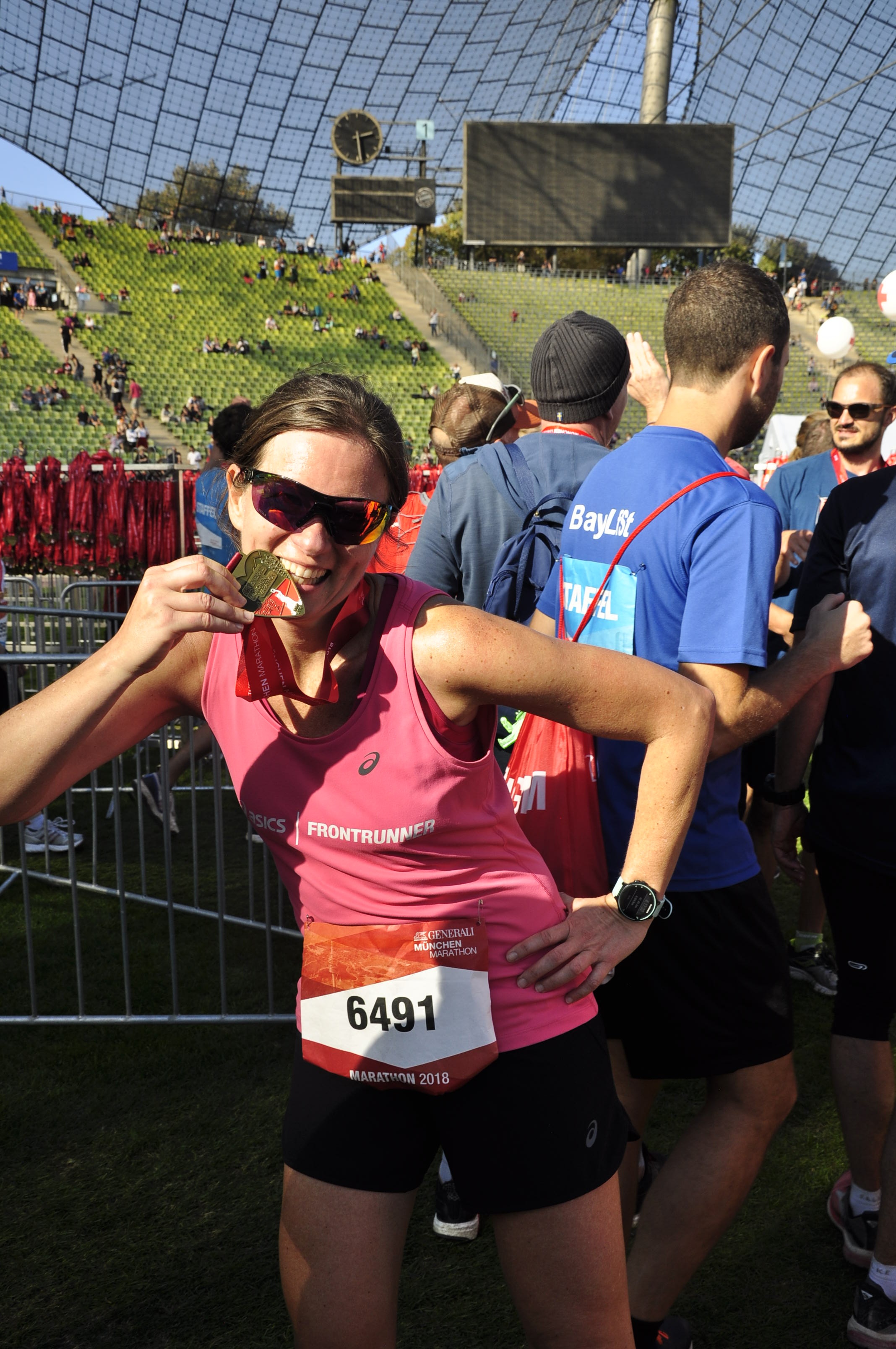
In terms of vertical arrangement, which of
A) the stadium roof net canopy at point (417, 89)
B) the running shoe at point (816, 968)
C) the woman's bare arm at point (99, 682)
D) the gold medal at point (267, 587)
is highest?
the stadium roof net canopy at point (417, 89)

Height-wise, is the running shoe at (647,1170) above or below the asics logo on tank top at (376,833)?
below

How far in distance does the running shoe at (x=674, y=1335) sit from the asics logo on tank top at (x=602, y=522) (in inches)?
64.1

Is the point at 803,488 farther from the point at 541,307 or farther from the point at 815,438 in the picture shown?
the point at 541,307

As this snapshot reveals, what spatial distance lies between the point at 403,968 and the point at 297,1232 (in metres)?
0.43

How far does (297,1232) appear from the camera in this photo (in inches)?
59.3

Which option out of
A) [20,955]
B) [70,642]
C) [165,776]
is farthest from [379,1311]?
[70,642]

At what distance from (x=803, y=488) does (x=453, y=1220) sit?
11.1ft

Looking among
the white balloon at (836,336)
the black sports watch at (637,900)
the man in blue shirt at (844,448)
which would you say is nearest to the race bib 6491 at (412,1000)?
the black sports watch at (637,900)

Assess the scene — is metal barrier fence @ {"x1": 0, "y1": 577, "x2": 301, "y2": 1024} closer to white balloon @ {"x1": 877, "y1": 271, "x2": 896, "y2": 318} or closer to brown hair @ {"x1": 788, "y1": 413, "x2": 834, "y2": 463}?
brown hair @ {"x1": 788, "y1": 413, "x2": 834, "y2": 463}

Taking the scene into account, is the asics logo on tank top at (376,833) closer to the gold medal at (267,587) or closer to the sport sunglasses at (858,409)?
the gold medal at (267,587)

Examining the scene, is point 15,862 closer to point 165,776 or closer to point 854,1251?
point 165,776

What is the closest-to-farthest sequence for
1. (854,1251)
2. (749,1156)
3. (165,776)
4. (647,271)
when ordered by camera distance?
(749,1156), (854,1251), (165,776), (647,271)

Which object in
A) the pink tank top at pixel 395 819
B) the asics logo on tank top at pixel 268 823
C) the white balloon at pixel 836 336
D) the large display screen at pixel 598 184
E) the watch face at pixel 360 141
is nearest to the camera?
the pink tank top at pixel 395 819

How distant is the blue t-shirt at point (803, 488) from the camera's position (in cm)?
452
